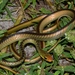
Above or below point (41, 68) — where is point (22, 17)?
above

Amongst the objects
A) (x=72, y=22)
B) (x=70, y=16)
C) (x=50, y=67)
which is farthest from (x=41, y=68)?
(x=70, y=16)

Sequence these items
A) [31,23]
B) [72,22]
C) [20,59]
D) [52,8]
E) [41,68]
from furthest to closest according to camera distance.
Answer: [52,8]
[31,23]
[72,22]
[20,59]
[41,68]

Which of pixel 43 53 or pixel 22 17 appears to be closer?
pixel 43 53

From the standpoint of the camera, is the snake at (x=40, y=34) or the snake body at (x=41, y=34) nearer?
the snake at (x=40, y=34)

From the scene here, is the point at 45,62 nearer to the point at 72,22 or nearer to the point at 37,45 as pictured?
the point at 37,45

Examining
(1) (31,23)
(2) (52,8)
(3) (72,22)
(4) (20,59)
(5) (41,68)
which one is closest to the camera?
(5) (41,68)

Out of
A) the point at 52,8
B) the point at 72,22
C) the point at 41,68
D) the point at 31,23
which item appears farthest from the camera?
the point at 52,8

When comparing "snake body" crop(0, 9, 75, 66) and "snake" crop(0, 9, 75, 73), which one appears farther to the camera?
"snake body" crop(0, 9, 75, 66)

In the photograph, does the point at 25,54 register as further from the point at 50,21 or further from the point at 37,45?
the point at 50,21

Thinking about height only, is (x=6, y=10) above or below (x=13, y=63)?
above
